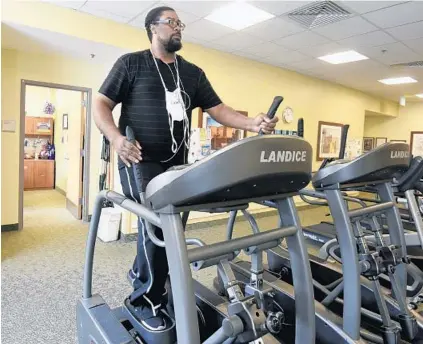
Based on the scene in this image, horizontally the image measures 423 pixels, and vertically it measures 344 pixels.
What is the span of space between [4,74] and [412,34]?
5324mm

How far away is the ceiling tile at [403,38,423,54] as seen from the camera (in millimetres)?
4631

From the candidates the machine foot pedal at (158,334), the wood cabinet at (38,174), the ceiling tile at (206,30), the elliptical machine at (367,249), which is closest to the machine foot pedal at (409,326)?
the elliptical machine at (367,249)

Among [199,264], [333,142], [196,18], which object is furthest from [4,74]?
[333,142]

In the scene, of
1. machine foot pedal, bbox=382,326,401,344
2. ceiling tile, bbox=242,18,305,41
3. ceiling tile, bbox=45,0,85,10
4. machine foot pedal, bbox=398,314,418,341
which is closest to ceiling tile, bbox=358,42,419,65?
ceiling tile, bbox=242,18,305,41

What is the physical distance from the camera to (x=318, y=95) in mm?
7215

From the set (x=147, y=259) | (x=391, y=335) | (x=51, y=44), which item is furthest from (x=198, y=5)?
(x=391, y=335)

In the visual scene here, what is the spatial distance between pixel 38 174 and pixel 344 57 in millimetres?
7379

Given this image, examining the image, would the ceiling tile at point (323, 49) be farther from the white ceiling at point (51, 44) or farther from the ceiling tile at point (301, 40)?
the white ceiling at point (51, 44)

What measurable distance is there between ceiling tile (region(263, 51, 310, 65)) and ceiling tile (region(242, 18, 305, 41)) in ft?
2.87

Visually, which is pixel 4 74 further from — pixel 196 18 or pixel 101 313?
pixel 101 313

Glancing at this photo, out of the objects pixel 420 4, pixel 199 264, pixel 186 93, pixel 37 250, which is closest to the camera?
pixel 199 264

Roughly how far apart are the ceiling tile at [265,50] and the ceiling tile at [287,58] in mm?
158

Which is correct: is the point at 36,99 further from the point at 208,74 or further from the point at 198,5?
the point at 198,5

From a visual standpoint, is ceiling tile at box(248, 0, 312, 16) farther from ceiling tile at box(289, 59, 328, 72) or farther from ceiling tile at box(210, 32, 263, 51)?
ceiling tile at box(289, 59, 328, 72)
